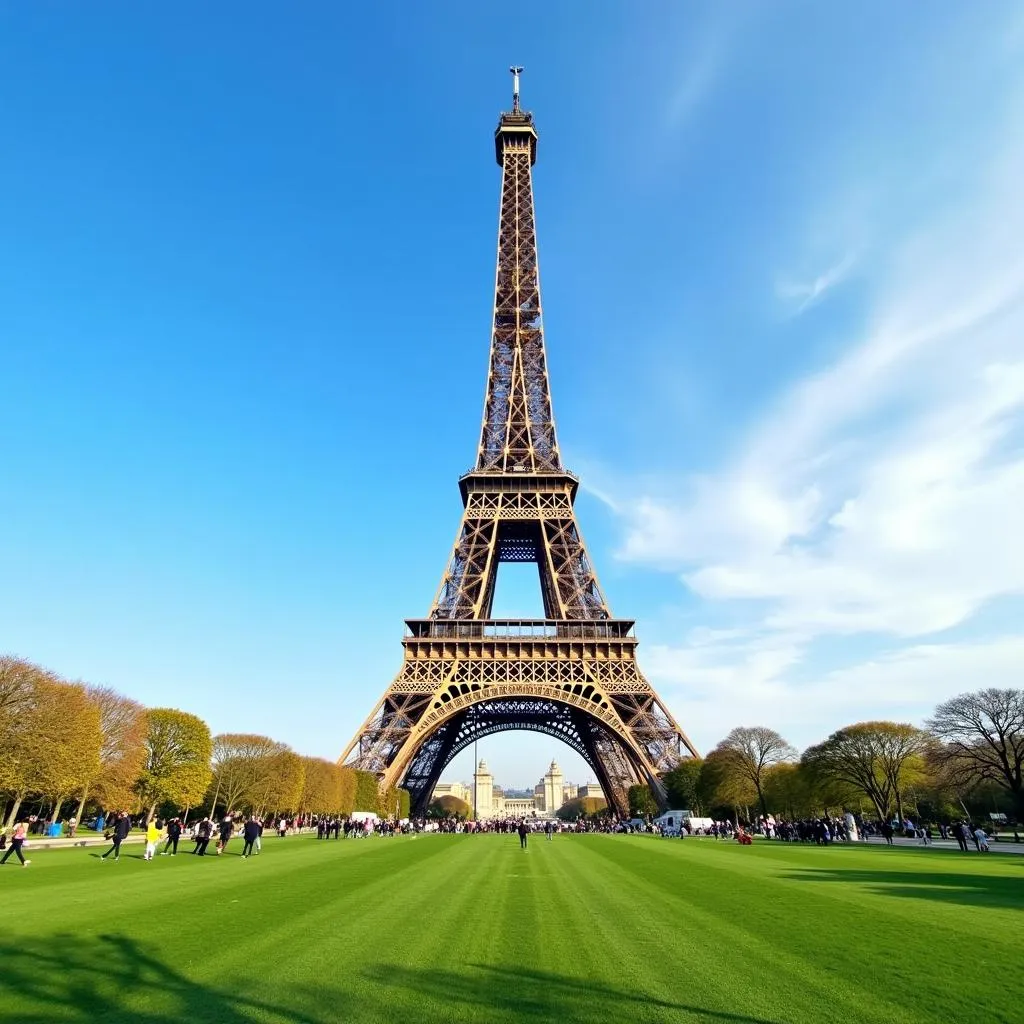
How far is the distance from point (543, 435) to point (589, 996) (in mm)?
56531

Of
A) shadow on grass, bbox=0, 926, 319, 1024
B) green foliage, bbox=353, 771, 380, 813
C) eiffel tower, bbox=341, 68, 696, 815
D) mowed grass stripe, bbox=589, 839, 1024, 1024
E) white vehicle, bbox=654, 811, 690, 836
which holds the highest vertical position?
eiffel tower, bbox=341, 68, 696, 815

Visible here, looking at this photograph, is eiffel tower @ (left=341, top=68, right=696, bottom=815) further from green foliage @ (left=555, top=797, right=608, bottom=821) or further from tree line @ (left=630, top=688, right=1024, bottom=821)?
green foliage @ (left=555, top=797, right=608, bottom=821)

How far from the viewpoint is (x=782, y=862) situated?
2361 cm

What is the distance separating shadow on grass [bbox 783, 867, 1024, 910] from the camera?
551 inches

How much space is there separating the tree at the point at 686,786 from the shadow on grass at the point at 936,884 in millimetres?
29793

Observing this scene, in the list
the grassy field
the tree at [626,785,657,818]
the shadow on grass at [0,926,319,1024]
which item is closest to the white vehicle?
the tree at [626,785,657,818]

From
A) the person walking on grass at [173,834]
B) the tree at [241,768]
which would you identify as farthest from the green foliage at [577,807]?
the person walking on grass at [173,834]

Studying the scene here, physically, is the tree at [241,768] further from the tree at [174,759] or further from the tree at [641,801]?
the tree at [641,801]

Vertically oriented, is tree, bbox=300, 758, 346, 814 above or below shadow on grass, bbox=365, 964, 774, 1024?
above

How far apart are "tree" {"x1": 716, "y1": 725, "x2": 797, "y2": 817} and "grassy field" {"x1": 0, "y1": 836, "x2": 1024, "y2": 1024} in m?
38.9

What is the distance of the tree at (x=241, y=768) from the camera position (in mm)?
57312

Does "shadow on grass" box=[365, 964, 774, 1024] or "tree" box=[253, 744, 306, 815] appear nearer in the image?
"shadow on grass" box=[365, 964, 774, 1024]

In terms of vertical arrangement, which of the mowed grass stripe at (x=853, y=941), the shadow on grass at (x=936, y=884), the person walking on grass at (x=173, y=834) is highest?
the person walking on grass at (x=173, y=834)

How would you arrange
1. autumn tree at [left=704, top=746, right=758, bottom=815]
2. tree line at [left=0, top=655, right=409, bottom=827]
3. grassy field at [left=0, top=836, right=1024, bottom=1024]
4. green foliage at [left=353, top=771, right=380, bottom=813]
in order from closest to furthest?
grassy field at [left=0, top=836, right=1024, bottom=1024] < tree line at [left=0, top=655, right=409, bottom=827] < green foliage at [left=353, top=771, right=380, bottom=813] < autumn tree at [left=704, top=746, right=758, bottom=815]
